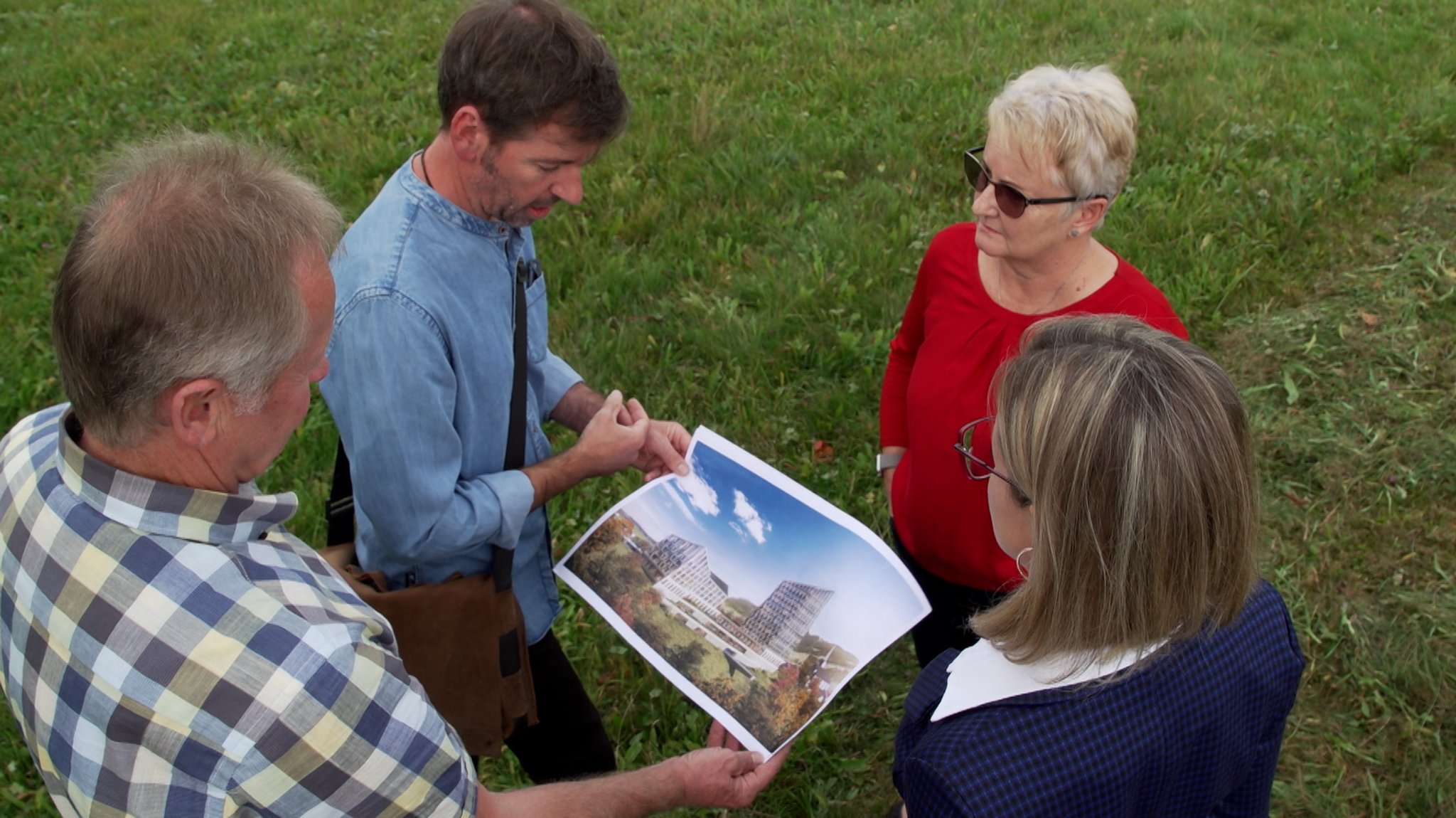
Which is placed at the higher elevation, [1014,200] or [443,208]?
[443,208]

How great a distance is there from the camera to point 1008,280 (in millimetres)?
2588

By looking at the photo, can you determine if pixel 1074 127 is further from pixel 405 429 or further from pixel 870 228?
pixel 870 228

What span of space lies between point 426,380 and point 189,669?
2.61 ft

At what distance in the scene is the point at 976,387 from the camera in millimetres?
2471

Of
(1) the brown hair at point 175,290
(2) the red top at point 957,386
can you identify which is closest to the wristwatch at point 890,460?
(2) the red top at point 957,386

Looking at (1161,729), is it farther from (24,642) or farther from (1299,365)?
(1299,365)

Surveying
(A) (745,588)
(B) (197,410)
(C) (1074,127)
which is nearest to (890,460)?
(A) (745,588)

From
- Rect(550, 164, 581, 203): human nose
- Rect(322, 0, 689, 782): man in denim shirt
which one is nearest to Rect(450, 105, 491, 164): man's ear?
Rect(322, 0, 689, 782): man in denim shirt

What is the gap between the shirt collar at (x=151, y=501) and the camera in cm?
131

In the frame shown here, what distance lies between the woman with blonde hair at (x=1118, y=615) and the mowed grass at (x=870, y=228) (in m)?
1.71

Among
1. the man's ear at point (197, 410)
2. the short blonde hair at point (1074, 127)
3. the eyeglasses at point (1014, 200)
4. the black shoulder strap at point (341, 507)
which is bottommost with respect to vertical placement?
the black shoulder strap at point (341, 507)

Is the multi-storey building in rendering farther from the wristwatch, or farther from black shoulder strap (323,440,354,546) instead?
black shoulder strap (323,440,354,546)

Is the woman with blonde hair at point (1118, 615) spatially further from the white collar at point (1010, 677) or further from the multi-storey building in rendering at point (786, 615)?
the multi-storey building in rendering at point (786, 615)

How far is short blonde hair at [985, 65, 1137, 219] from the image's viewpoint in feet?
7.93
